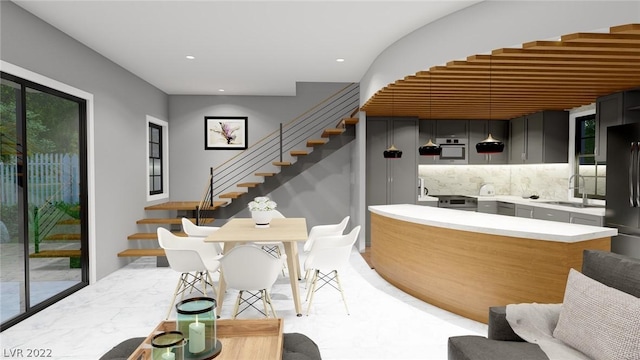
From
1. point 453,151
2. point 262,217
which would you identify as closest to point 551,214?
point 453,151

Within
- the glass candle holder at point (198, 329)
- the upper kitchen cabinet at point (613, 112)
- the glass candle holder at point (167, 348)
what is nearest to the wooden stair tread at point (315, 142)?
the upper kitchen cabinet at point (613, 112)

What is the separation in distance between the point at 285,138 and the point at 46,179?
14.0 ft

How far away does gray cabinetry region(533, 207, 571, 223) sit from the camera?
507 centimetres

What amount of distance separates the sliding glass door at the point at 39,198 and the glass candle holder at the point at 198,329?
2662 millimetres

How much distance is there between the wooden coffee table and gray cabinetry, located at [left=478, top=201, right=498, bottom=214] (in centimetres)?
550

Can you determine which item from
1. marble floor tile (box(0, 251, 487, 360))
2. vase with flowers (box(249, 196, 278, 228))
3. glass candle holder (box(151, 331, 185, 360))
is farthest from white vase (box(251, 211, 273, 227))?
glass candle holder (box(151, 331, 185, 360))

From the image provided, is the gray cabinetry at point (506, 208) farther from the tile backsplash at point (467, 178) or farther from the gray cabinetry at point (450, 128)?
the gray cabinetry at point (450, 128)

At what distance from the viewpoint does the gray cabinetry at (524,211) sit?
577 cm

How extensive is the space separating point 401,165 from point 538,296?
3.85 meters

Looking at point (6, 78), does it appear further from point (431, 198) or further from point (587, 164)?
point (587, 164)

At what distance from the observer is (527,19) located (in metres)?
2.90

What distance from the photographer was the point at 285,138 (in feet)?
24.3

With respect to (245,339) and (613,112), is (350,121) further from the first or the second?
(245,339)

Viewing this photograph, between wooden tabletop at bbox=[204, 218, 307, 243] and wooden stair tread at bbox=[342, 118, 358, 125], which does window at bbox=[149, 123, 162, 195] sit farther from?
wooden stair tread at bbox=[342, 118, 358, 125]
